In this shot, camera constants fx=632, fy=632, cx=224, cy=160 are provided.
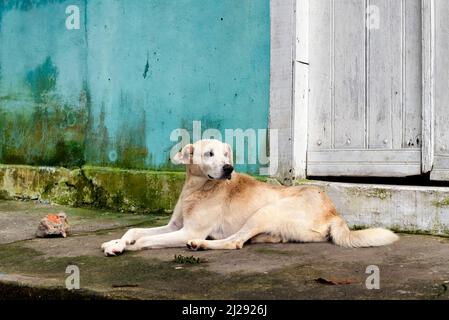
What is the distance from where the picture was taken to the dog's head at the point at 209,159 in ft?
13.8

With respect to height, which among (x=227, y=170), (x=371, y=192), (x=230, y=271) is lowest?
(x=230, y=271)

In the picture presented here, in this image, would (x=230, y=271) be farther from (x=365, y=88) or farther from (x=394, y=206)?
(x=365, y=88)

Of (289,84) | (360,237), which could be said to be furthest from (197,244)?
(289,84)

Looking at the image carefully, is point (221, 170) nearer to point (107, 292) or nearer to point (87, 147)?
point (107, 292)

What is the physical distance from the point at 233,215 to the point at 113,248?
2.77 feet

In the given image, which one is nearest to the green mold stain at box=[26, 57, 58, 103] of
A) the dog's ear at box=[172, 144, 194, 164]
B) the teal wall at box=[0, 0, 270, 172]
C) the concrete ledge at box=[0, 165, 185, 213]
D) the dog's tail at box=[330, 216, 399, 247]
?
the teal wall at box=[0, 0, 270, 172]

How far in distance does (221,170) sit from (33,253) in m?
1.35

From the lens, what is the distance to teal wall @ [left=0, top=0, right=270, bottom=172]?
5.36 m

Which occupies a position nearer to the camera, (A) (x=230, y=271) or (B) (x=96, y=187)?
(A) (x=230, y=271)

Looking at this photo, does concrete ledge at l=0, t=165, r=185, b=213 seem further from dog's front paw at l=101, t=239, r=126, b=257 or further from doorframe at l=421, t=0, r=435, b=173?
doorframe at l=421, t=0, r=435, b=173

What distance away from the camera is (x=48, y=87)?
6.78m

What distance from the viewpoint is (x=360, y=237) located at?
13.4 ft

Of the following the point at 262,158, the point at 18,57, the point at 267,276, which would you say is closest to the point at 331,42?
the point at 262,158

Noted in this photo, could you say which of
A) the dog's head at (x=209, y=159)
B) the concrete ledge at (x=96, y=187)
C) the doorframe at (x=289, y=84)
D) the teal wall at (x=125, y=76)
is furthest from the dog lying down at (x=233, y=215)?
the concrete ledge at (x=96, y=187)
